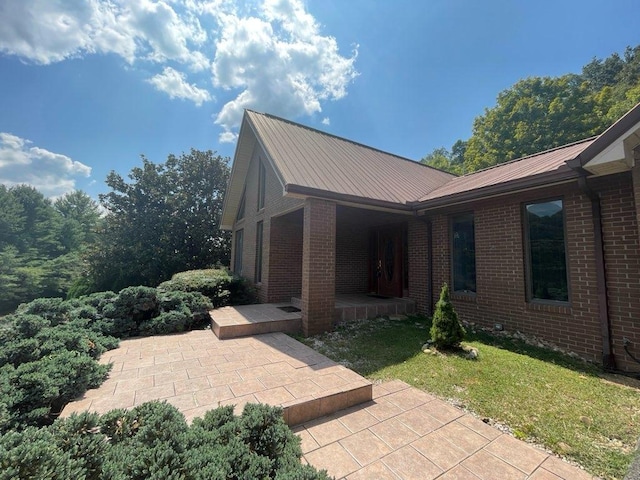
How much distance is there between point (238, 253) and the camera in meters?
13.2

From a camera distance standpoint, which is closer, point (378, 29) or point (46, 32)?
point (46, 32)

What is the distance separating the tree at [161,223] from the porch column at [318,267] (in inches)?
578

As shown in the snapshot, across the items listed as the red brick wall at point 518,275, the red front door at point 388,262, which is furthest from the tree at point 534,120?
the red brick wall at point 518,275

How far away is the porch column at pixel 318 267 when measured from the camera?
5840mm

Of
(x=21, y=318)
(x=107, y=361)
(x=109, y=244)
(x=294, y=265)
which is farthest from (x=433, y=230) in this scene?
(x=109, y=244)

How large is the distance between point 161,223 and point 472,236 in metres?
18.3

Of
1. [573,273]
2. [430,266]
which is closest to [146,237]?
[430,266]

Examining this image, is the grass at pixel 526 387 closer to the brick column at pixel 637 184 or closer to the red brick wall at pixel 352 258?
the brick column at pixel 637 184

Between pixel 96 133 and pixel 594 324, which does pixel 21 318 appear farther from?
pixel 96 133

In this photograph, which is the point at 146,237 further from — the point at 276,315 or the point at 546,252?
the point at 546,252

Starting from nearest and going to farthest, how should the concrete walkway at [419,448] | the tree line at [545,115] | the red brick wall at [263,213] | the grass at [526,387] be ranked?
the concrete walkway at [419,448], the grass at [526,387], the red brick wall at [263,213], the tree line at [545,115]

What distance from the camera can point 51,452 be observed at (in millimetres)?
1497

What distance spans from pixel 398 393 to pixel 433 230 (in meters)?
5.11

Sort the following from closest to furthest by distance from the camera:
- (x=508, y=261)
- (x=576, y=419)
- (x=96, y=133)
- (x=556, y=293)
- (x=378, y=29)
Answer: (x=576, y=419) → (x=556, y=293) → (x=508, y=261) → (x=378, y=29) → (x=96, y=133)
